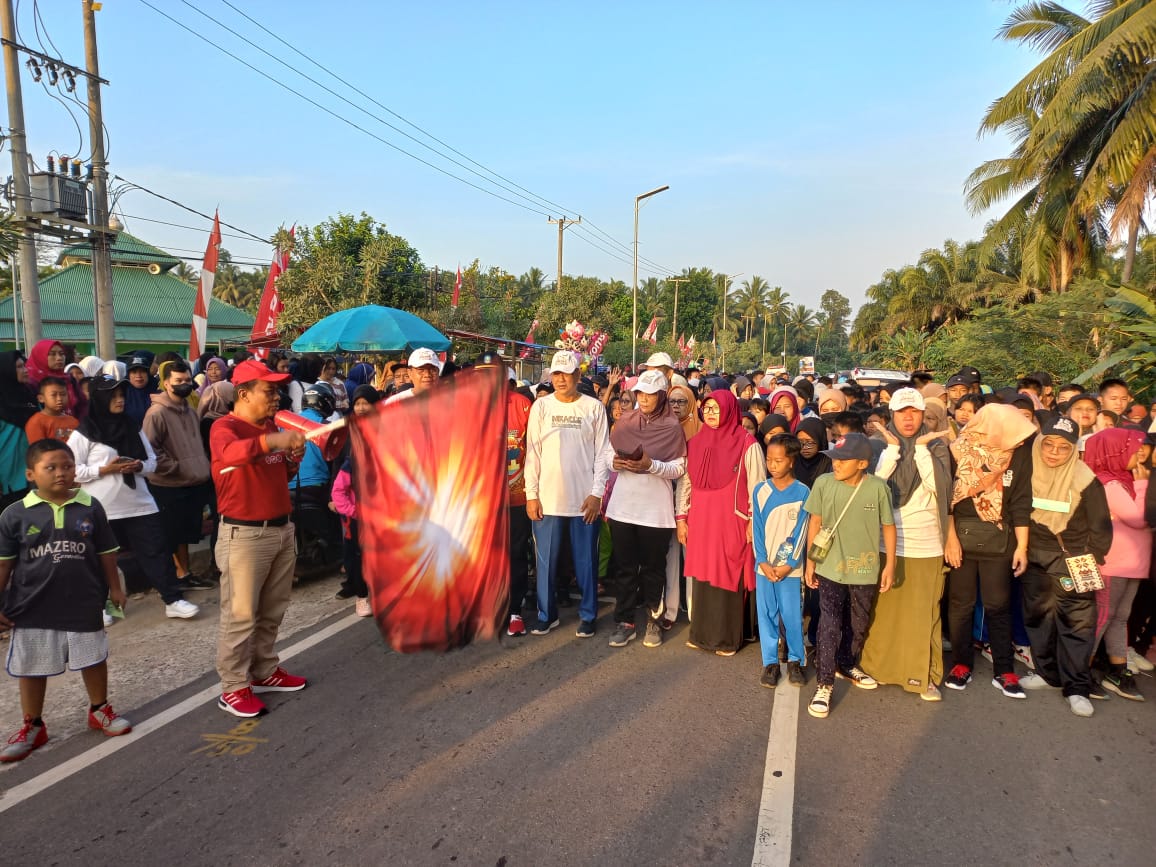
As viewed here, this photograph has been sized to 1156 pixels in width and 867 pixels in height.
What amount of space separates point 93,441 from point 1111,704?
22.6ft

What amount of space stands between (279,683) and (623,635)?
220cm

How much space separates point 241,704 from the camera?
3.87 m

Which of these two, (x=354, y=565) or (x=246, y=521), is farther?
(x=354, y=565)

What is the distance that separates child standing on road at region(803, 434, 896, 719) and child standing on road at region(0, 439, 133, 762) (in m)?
3.75

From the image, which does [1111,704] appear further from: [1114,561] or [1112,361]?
[1112,361]

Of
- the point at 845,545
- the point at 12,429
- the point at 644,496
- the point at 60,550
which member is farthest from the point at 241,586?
the point at 12,429

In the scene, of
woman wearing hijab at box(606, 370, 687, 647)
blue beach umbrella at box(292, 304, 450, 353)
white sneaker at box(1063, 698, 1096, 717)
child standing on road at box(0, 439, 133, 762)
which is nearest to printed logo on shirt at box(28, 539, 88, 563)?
child standing on road at box(0, 439, 133, 762)

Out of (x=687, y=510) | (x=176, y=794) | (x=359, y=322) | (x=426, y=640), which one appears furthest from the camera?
(x=359, y=322)

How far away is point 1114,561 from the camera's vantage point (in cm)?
428

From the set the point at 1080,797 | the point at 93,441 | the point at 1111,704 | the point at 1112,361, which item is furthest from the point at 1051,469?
the point at 1112,361

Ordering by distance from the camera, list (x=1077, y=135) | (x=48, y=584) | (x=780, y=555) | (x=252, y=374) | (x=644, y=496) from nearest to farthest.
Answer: (x=48, y=584)
(x=252, y=374)
(x=780, y=555)
(x=644, y=496)
(x=1077, y=135)

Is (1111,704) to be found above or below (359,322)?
below

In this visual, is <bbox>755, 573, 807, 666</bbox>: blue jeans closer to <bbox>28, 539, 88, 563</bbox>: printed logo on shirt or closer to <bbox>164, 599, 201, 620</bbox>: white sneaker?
<bbox>28, 539, 88, 563</bbox>: printed logo on shirt

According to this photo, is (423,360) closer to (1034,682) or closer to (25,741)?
(25,741)
